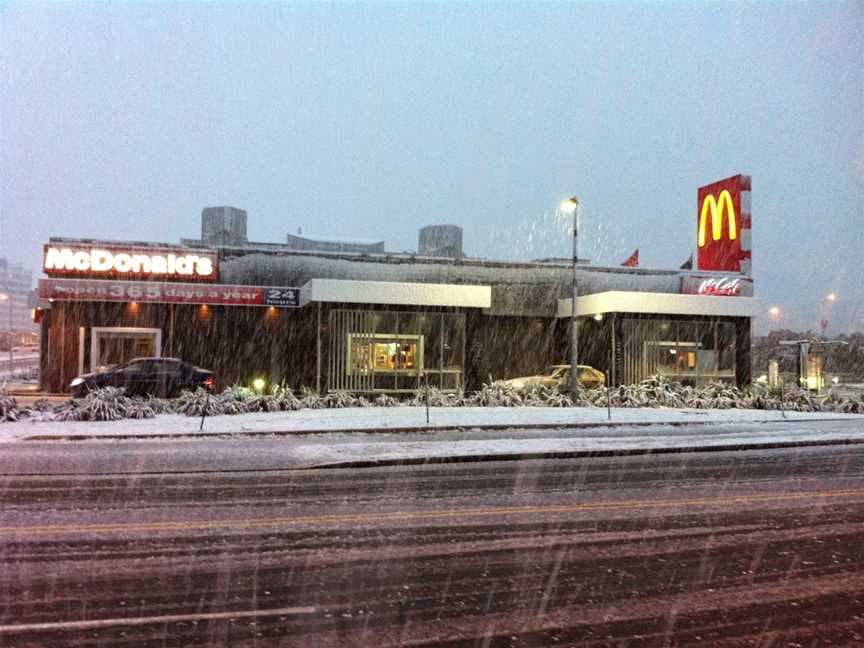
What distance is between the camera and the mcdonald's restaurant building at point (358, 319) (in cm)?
2862

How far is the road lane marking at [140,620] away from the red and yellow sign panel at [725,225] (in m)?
34.1

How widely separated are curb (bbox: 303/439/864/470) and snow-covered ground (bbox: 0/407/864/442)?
416cm

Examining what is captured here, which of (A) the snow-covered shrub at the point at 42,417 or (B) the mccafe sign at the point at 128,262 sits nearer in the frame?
(A) the snow-covered shrub at the point at 42,417

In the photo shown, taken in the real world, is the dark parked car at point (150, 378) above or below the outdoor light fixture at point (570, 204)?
below

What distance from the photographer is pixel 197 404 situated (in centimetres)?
2081

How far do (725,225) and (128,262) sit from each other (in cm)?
2581

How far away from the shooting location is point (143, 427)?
17844mm

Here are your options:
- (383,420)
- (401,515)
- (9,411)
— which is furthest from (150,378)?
(401,515)

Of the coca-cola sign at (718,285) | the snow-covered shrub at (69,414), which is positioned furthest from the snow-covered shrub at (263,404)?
the coca-cola sign at (718,285)

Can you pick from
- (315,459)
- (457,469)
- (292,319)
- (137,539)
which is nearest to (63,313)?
(292,319)

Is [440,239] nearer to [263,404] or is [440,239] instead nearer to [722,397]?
[722,397]

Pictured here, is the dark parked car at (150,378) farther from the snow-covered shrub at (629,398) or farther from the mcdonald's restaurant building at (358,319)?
the snow-covered shrub at (629,398)

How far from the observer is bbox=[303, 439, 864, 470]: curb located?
43.5 ft

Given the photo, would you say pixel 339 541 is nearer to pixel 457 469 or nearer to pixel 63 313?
pixel 457 469
